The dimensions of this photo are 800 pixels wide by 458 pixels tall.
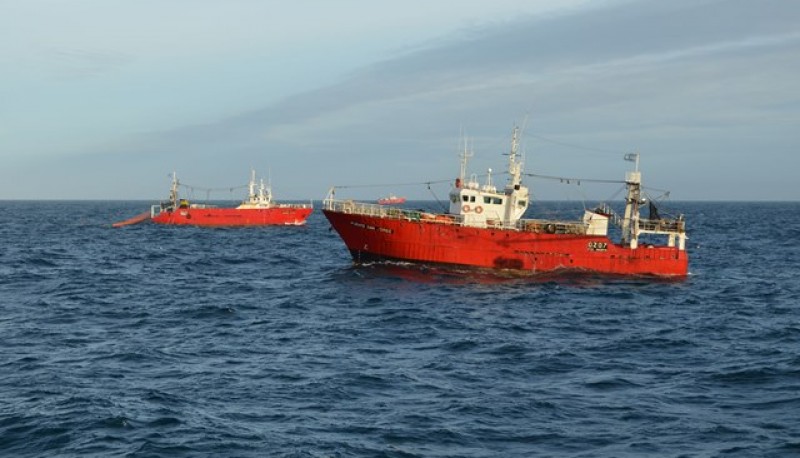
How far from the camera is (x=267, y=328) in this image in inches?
1106

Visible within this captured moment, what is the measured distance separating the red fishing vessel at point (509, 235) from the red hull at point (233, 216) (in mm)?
53319

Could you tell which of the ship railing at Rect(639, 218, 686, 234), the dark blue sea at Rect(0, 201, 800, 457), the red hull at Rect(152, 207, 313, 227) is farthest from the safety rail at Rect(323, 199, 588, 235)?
the red hull at Rect(152, 207, 313, 227)

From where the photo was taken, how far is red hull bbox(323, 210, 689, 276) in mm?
45312

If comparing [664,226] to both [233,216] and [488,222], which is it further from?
A: [233,216]

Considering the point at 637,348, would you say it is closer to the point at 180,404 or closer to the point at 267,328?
the point at 267,328

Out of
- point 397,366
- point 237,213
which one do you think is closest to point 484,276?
point 397,366

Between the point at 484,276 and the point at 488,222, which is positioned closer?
the point at 484,276

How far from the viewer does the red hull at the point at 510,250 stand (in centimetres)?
4531

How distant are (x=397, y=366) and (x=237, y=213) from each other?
3118 inches

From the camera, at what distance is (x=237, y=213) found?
3880 inches

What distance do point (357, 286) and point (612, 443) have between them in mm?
25420

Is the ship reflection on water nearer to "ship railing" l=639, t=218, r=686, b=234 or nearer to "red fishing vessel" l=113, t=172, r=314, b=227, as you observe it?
"ship railing" l=639, t=218, r=686, b=234

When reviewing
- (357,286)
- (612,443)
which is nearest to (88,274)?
(357,286)

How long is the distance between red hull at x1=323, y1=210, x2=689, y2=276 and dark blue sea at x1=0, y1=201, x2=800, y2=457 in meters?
1.59
